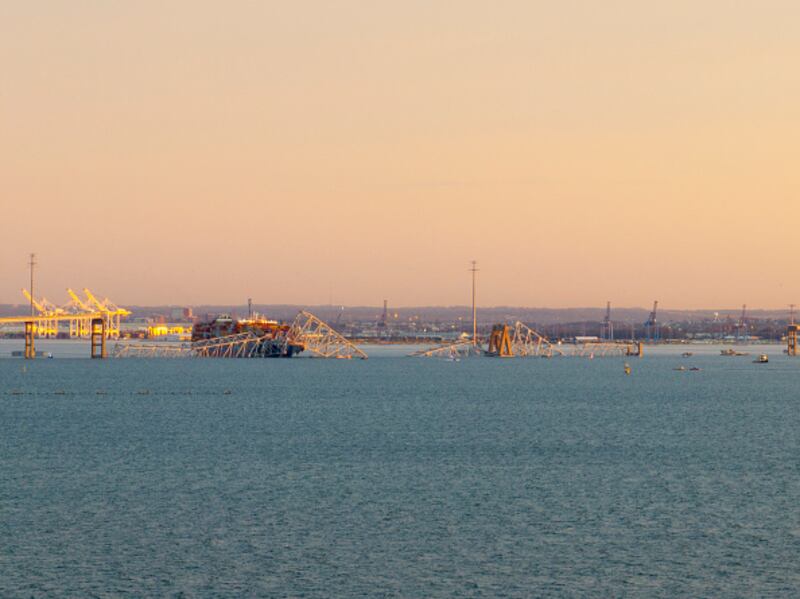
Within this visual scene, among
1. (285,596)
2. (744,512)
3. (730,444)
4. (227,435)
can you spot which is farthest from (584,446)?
(285,596)

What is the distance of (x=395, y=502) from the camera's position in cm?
4672

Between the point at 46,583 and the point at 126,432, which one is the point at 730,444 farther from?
the point at 46,583

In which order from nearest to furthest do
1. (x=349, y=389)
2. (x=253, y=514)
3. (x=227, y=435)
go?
(x=253, y=514) < (x=227, y=435) < (x=349, y=389)

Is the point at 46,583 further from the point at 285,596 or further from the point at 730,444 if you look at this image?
the point at 730,444

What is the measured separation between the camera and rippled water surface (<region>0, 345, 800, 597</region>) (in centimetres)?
3406

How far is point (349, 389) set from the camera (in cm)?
13100

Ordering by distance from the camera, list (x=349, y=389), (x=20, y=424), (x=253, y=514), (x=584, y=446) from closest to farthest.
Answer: (x=253, y=514), (x=584, y=446), (x=20, y=424), (x=349, y=389)

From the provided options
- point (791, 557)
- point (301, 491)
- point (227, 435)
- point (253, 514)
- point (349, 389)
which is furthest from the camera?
point (349, 389)

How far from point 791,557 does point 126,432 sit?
154 ft

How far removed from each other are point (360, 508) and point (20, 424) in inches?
1624

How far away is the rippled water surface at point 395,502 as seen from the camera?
1341 inches

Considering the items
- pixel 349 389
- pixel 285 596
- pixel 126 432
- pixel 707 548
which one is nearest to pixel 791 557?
pixel 707 548

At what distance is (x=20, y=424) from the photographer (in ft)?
264

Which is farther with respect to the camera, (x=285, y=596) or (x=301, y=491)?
(x=301, y=491)
